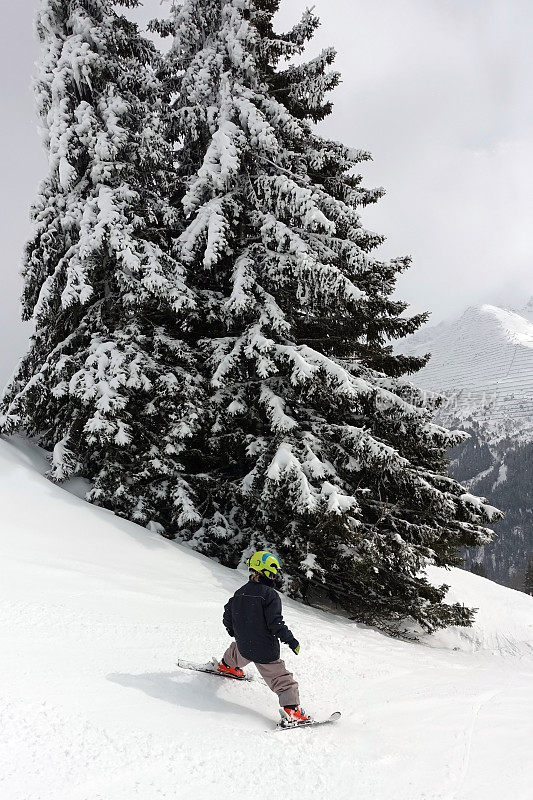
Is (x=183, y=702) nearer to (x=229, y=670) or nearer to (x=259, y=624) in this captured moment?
(x=229, y=670)

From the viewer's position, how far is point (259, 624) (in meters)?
4.73

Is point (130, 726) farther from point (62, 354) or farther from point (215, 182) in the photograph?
point (215, 182)

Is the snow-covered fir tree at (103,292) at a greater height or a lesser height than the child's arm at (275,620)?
greater

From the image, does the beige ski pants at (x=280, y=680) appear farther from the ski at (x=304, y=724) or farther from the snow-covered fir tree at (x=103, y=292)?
the snow-covered fir tree at (x=103, y=292)

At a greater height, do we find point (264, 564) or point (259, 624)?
point (264, 564)

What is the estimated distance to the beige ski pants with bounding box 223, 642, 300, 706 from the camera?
4.48 meters

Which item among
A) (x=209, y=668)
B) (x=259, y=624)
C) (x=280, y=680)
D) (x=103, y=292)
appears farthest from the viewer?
(x=103, y=292)

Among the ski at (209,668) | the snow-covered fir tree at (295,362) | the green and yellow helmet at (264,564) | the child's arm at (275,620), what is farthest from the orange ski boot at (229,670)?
the snow-covered fir tree at (295,362)

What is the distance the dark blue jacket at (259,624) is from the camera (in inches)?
184

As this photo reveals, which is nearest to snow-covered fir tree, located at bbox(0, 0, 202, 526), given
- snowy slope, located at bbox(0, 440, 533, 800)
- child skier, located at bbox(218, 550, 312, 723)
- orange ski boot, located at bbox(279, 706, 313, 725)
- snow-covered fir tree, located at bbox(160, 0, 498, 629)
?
snow-covered fir tree, located at bbox(160, 0, 498, 629)

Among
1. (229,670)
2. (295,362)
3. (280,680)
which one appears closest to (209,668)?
(229,670)

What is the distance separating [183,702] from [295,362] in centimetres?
628

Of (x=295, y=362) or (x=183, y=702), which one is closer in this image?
(x=183, y=702)

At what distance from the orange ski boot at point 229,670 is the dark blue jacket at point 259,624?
436 millimetres
